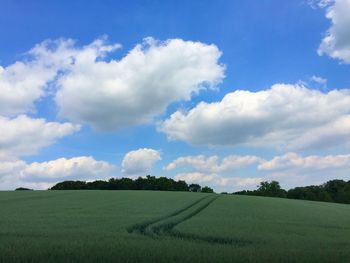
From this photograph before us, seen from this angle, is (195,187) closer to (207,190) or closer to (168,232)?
(207,190)

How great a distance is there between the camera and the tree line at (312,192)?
125 metres

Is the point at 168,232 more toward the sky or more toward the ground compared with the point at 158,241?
more toward the sky

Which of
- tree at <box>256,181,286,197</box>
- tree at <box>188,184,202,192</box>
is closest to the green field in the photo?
tree at <box>188,184,202,192</box>

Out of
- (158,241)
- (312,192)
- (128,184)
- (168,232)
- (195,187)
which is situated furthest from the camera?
(312,192)

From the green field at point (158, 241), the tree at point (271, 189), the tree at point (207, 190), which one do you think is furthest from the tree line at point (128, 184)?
the green field at point (158, 241)

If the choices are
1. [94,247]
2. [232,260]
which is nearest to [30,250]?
[94,247]

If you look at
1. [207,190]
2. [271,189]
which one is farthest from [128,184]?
[271,189]

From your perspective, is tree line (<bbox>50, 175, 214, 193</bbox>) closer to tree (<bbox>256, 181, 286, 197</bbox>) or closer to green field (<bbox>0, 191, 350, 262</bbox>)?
tree (<bbox>256, 181, 286, 197</bbox>)

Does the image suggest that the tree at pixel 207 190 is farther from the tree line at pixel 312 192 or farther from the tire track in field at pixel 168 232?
the tire track in field at pixel 168 232

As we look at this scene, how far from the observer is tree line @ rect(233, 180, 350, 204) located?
125 metres

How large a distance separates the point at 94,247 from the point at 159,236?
11.4 ft

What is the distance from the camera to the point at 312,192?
131 meters

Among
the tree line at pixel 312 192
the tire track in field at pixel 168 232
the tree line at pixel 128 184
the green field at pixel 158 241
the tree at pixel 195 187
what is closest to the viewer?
the green field at pixel 158 241

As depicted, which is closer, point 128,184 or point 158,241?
point 158,241
